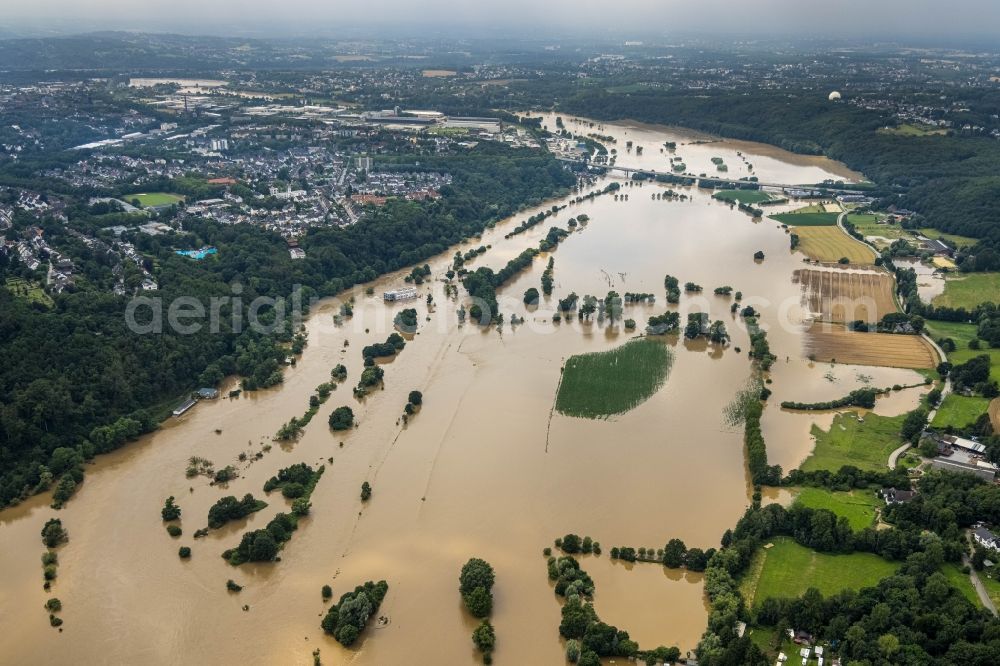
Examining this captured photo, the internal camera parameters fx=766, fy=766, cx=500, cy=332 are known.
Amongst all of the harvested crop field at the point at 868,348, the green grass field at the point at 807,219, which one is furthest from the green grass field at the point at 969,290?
the green grass field at the point at 807,219

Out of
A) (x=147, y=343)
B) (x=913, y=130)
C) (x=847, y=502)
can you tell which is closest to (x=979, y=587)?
(x=847, y=502)

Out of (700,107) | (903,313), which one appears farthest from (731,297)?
(700,107)

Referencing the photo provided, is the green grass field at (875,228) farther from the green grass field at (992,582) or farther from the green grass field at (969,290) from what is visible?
the green grass field at (992,582)

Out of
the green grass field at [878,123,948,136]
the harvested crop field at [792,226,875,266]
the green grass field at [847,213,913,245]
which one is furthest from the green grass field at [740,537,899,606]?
the green grass field at [878,123,948,136]

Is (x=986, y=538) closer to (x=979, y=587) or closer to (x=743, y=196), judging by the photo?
(x=979, y=587)

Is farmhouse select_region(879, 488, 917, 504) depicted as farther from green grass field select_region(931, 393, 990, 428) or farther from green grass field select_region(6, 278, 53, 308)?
green grass field select_region(6, 278, 53, 308)
